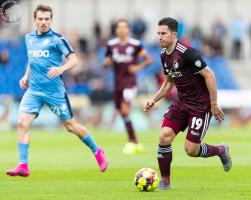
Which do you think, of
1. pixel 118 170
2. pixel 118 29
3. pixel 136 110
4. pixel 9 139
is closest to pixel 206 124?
pixel 118 170

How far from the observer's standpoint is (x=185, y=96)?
1245cm

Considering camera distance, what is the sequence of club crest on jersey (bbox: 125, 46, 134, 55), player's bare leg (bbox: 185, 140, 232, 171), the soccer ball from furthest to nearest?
club crest on jersey (bbox: 125, 46, 134, 55) < player's bare leg (bbox: 185, 140, 232, 171) < the soccer ball

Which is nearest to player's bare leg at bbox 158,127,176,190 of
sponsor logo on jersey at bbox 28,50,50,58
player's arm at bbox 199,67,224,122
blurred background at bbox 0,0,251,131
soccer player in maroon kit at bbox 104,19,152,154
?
→ player's arm at bbox 199,67,224,122

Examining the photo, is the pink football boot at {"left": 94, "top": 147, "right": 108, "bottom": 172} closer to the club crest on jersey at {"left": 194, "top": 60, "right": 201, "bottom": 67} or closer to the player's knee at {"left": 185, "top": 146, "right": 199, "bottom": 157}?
the player's knee at {"left": 185, "top": 146, "right": 199, "bottom": 157}

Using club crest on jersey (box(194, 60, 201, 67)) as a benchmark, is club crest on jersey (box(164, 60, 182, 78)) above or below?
below

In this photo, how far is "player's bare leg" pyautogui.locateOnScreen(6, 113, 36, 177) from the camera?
Answer: 1370cm

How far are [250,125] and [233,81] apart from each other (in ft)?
17.3

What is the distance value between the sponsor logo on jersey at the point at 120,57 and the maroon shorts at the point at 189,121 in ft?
25.2

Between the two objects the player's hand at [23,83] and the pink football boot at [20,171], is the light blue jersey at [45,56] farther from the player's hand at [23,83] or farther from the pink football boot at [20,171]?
the pink football boot at [20,171]

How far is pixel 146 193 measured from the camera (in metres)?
11.7

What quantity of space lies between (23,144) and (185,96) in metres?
2.99

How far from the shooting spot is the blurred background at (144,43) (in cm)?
2947

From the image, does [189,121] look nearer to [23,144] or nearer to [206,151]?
[206,151]

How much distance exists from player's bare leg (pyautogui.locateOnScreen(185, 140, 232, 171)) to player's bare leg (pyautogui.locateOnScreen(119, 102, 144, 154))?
19.7 ft
